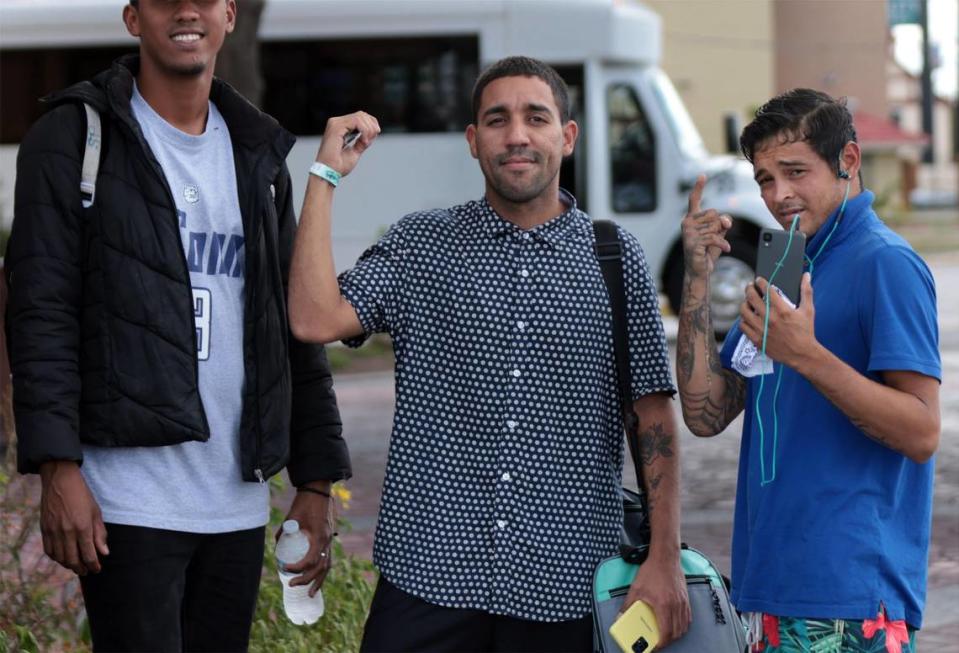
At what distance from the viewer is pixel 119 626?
11.1ft

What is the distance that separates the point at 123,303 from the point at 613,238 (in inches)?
39.0

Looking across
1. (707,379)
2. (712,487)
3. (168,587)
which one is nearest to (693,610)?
(707,379)

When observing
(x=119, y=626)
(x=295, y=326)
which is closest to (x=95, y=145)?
(x=295, y=326)

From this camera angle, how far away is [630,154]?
17000 mm

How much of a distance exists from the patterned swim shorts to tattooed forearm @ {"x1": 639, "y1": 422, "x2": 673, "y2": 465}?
44 centimetres

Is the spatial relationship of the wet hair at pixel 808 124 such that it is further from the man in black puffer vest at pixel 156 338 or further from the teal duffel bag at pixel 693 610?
the man in black puffer vest at pixel 156 338

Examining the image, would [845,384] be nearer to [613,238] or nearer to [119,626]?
[613,238]

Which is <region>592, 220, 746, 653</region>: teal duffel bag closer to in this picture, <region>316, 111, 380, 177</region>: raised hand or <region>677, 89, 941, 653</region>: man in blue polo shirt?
<region>677, 89, 941, 653</region>: man in blue polo shirt

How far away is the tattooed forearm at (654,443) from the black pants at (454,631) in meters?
0.35

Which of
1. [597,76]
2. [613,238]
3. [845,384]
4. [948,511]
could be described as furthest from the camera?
[597,76]

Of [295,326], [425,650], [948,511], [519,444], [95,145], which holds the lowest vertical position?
[948,511]

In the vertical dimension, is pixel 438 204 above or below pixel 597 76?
below

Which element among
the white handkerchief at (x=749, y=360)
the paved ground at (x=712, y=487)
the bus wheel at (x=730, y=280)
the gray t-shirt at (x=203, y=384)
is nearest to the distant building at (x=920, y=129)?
the bus wheel at (x=730, y=280)

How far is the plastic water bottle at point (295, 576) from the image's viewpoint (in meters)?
3.75
